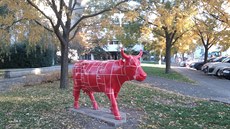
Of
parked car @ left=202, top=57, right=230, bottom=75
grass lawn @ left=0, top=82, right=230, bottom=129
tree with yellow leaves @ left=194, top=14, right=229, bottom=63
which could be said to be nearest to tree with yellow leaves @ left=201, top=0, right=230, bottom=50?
Result: tree with yellow leaves @ left=194, top=14, right=229, bottom=63

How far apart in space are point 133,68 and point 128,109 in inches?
94.8

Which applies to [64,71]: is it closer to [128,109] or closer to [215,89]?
[128,109]

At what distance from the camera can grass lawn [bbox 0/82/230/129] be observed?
6797 millimetres

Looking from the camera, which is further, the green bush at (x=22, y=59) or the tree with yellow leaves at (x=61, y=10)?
the green bush at (x=22, y=59)

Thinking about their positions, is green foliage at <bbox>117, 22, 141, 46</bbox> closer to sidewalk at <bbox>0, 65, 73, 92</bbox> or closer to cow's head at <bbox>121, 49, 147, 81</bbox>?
sidewalk at <bbox>0, 65, 73, 92</bbox>

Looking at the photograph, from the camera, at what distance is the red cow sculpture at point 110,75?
6414 mm

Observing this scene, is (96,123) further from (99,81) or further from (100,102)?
(100,102)

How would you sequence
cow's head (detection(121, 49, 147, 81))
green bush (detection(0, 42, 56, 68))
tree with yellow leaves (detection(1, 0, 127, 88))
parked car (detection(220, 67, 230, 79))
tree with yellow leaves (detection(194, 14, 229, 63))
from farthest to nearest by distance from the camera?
green bush (detection(0, 42, 56, 68)) < tree with yellow leaves (detection(194, 14, 229, 63)) < parked car (detection(220, 67, 230, 79)) < tree with yellow leaves (detection(1, 0, 127, 88)) < cow's head (detection(121, 49, 147, 81))

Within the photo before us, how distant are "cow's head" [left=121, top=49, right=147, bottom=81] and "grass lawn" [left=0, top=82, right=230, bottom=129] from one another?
48.4 inches

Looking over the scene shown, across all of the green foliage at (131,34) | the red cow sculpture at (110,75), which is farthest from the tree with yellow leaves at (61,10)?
the green foliage at (131,34)

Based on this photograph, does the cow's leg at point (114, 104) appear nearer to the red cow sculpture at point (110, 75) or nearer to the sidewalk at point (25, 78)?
the red cow sculpture at point (110, 75)

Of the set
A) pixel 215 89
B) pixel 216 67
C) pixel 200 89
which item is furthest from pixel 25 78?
pixel 216 67

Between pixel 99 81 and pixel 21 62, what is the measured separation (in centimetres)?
2511

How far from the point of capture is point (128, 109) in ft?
27.7
